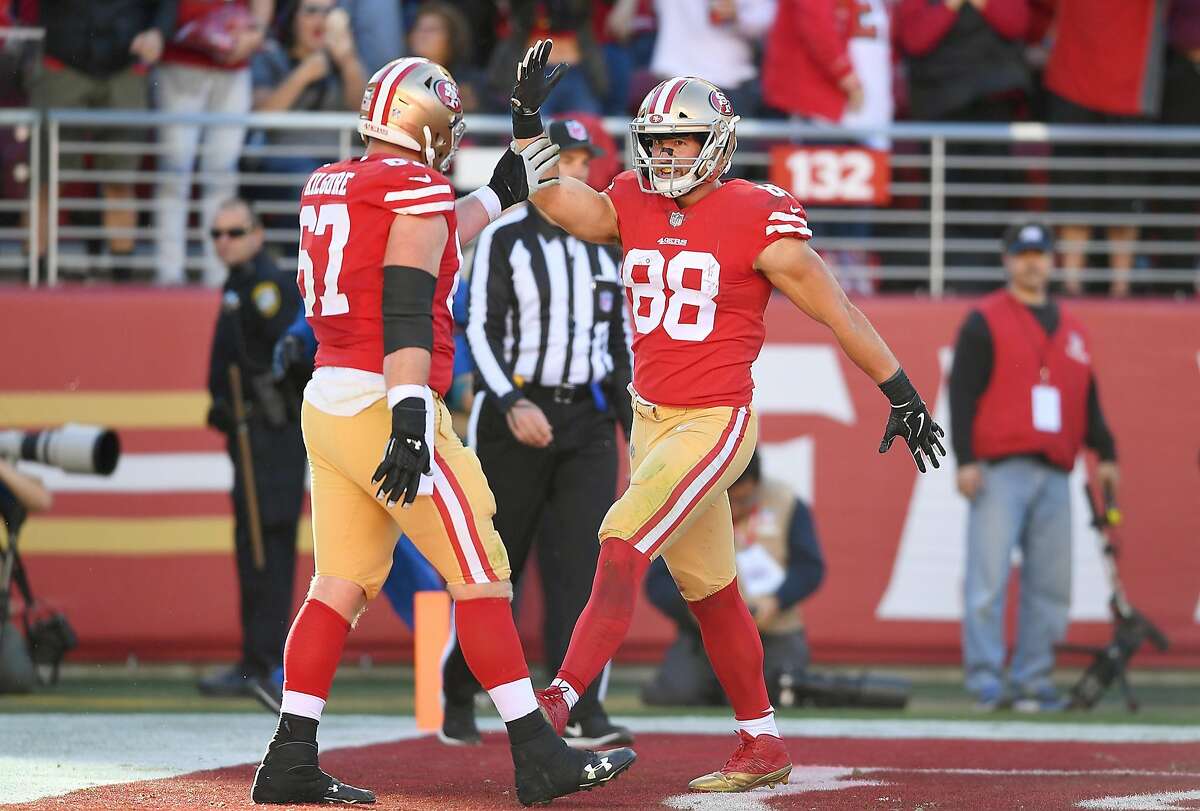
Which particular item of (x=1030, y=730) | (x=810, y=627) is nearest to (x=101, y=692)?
(x=810, y=627)

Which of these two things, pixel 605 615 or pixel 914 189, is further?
pixel 914 189

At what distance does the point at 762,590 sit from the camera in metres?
9.08

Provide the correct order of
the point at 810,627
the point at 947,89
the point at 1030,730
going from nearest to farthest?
the point at 1030,730
the point at 810,627
the point at 947,89

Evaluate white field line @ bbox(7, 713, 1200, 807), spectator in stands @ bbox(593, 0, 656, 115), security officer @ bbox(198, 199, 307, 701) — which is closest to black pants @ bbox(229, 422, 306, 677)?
security officer @ bbox(198, 199, 307, 701)

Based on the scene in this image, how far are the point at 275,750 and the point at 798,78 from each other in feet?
20.9

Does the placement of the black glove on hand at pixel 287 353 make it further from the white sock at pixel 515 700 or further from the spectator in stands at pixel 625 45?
the spectator in stands at pixel 625 45

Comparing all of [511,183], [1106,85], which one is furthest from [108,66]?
[511,183]

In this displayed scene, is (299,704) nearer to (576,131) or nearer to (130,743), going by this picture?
(130,743)

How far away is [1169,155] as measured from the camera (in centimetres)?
1078

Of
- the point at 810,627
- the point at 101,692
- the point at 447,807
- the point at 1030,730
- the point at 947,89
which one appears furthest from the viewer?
the point at 947,89

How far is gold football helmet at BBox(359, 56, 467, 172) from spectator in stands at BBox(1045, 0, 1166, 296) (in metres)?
6.13

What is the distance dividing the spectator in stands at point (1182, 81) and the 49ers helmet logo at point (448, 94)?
631 cm

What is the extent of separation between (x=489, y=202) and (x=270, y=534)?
388 centimetres

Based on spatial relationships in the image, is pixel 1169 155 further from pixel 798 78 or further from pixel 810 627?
pixel 810 627
